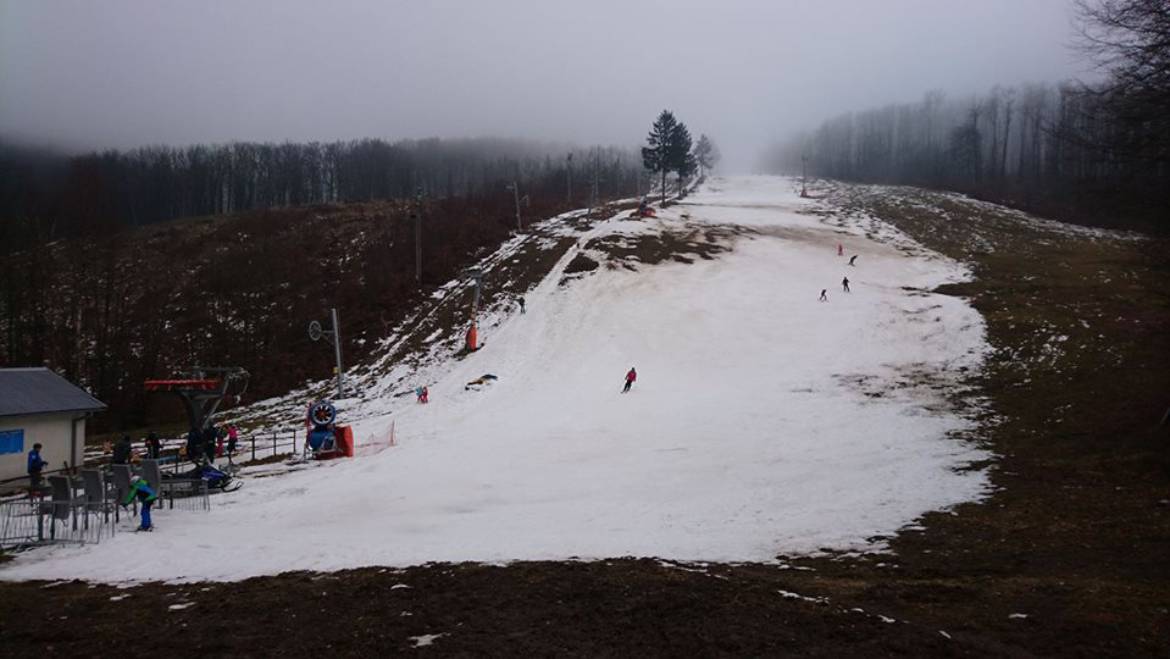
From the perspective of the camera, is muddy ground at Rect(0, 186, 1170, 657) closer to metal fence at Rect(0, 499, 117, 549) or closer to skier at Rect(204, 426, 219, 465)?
metal fence at Rect(0, 499, 117, 549)

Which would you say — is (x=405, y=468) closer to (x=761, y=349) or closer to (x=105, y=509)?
(x=105, y=509)

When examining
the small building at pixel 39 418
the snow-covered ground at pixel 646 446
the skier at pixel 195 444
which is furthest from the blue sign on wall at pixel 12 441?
the snow-covered ground at pixel 646 446

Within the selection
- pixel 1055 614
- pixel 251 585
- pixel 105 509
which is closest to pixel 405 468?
pixel 105 509

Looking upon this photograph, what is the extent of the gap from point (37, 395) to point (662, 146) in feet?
283

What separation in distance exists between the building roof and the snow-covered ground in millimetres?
8917

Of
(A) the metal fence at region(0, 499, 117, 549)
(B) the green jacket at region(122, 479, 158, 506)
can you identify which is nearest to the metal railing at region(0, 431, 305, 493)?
(A) the metal fence at region(0, 499, 117, 549)

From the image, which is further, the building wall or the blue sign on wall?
the building wall

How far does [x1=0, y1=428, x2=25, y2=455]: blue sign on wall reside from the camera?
2072 cm

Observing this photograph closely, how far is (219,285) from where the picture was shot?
68.5 m

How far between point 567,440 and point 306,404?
71.3 feet

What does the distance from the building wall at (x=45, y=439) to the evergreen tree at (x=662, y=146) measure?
8303 centimetres

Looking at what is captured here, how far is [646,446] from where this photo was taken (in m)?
23.1

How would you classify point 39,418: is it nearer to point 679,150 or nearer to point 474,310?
point 474,310

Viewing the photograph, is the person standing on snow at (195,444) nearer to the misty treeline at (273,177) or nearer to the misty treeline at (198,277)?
the misty treeline at (198,277)
